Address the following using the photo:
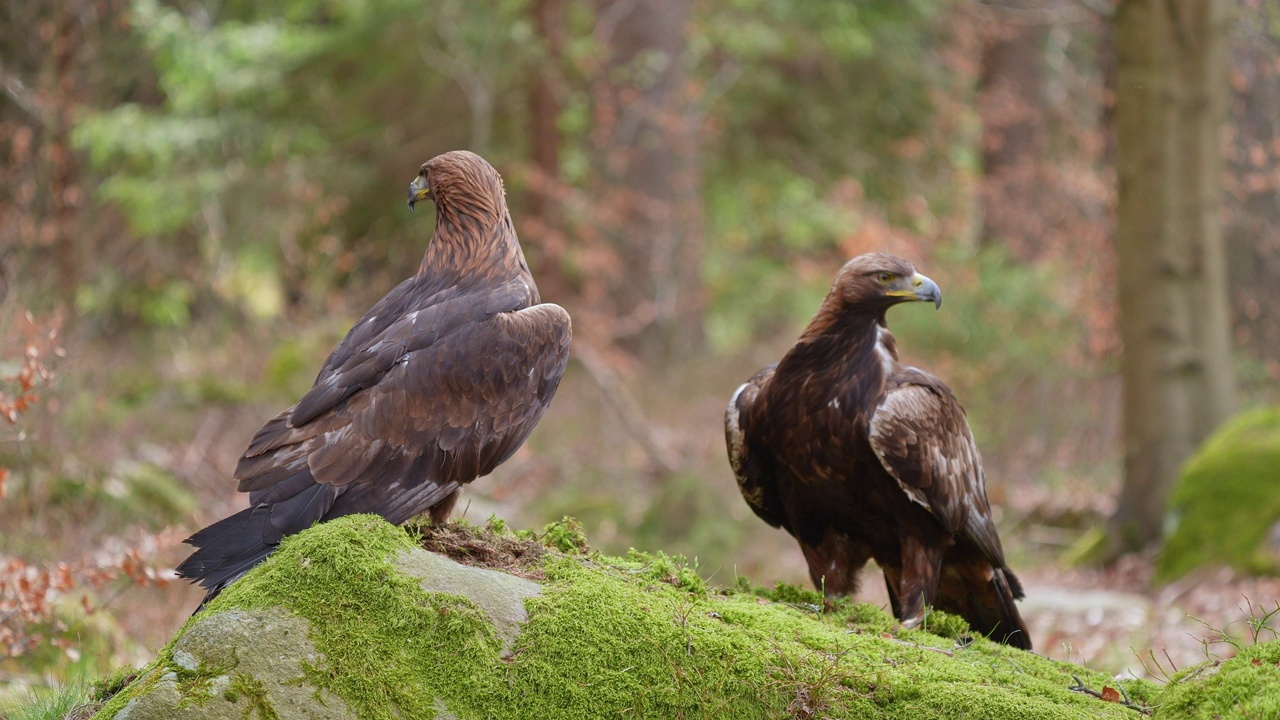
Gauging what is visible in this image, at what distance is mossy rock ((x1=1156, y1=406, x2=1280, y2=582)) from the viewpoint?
914 centimetres

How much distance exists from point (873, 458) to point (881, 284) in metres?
0.79

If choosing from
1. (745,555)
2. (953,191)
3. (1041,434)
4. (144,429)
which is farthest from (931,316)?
(144,429)

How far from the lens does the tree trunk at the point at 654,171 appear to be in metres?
16.9

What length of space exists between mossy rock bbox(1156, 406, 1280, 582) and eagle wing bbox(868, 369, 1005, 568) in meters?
4.68

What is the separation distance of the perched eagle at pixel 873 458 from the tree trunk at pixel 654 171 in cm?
1109

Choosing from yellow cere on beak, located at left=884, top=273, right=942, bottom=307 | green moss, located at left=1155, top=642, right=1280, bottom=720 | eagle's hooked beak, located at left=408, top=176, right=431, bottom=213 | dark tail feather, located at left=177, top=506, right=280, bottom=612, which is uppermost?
yellow cere on beak, located at left=884, top=273, right=942, bottom=307

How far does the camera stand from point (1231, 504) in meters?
9.56

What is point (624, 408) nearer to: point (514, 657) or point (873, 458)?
point (873, 458)

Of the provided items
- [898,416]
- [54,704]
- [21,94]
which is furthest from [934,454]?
[21,94]

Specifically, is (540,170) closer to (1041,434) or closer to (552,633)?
(1041,434)

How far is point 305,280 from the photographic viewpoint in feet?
43.8

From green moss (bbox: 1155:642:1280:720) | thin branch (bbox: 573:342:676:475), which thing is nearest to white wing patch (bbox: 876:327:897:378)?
green moss (bbox: 1155:642:1280:720)

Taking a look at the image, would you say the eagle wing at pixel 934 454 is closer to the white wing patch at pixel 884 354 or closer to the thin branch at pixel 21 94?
the white wing patch at pixel 884 354

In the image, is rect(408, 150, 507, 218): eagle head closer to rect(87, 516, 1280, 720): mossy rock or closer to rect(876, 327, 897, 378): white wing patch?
rect(87, 516, 1280, 720): mossy rock
